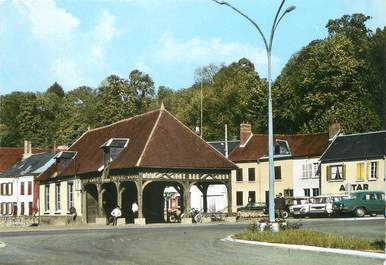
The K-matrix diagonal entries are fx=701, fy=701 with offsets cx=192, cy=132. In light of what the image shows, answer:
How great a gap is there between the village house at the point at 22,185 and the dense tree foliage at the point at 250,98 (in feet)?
55.8

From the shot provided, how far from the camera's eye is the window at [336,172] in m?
61.3

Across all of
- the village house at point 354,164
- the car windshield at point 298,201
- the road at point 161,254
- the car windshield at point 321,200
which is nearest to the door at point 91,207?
the car windshield at point 298,201

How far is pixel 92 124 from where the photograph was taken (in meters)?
108

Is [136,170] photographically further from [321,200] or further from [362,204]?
[362,204]

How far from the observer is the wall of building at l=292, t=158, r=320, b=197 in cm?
6556

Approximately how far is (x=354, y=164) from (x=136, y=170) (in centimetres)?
2473

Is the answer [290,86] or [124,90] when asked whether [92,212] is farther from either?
[124,90]

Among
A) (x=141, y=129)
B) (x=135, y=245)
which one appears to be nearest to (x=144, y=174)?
(x=141, y=129)

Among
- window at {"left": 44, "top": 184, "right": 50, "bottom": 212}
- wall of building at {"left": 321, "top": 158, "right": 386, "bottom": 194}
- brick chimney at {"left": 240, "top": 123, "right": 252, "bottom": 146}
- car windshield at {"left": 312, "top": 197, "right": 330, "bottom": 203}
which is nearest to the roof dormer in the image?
window at {"left": 44, "top": 184, "right": 50, "bottom": 212}

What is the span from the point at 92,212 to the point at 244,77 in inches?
2081

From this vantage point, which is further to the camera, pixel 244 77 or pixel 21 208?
pixel 244 77

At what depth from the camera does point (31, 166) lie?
81375 millimetres

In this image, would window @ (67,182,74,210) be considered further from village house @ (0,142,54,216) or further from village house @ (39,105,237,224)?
village house @ (0,142,54,216)

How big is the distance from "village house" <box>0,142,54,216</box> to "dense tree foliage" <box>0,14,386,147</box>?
17.0m
